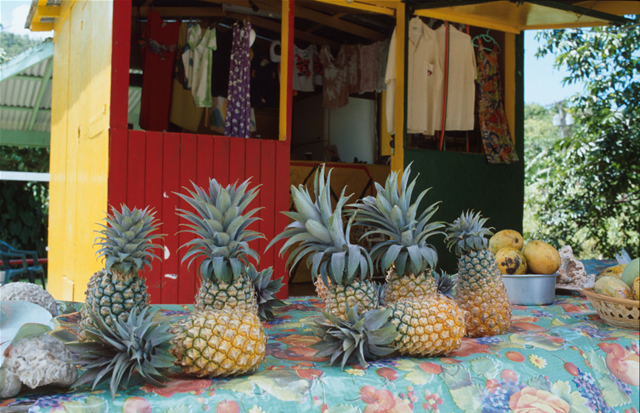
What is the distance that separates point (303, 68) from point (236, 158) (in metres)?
3.52

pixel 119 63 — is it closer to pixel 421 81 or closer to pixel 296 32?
pixel 421 81

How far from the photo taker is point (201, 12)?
680 centimetres

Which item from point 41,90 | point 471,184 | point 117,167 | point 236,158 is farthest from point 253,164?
point 41,90

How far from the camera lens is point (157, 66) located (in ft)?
20.1

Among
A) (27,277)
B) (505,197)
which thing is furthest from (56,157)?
(505,197)

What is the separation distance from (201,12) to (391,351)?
6.20m

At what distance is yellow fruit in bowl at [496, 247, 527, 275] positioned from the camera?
2.93m

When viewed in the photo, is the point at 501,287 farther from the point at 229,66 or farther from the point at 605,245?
the point at 605,245

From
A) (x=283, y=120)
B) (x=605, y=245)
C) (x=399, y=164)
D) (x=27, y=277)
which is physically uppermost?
(x=283, y=120)

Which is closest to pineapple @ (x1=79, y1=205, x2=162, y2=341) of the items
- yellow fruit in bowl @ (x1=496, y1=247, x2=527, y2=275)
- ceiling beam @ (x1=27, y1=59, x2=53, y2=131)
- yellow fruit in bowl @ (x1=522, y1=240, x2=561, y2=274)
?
yellow fruit in bowl @ (x1=496, y1=247, x2=527, y2=275)

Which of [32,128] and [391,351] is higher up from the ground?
[32,128]

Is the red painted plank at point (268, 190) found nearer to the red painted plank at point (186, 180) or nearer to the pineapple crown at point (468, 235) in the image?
the red painted plank at point (186, 180)

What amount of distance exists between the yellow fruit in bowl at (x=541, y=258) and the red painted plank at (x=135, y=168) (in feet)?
9.68

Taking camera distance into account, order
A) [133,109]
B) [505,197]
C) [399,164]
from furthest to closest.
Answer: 1. [133,109]
2. [505,197]
3. [399,164]
